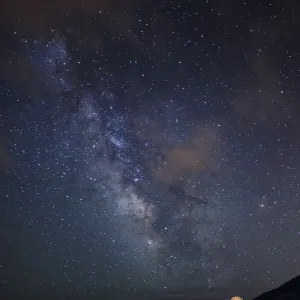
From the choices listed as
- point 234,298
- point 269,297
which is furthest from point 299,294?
point 234,298

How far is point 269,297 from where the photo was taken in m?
35.3

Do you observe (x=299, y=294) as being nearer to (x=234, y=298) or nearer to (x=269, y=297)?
(x=269, y=297)

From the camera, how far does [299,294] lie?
32.8 m

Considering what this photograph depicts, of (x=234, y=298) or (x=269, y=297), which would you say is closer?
(x=234, y=298)

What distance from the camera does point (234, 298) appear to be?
32.1 m

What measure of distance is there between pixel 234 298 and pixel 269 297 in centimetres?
534

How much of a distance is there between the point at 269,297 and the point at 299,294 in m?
3.39

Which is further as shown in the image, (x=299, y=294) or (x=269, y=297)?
(x=269, y=297)

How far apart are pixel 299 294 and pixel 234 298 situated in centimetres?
592
